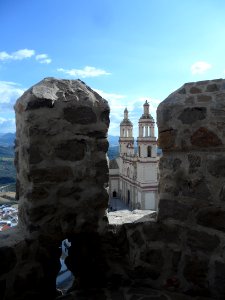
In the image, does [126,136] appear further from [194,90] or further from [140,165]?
[194,90]

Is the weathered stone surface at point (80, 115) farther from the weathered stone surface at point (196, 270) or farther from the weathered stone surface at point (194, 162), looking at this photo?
the weathered stone surface at point (196, 270)

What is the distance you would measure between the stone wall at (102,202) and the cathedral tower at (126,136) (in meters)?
45.3

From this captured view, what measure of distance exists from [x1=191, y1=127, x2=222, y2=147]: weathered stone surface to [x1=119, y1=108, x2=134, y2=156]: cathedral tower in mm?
45517

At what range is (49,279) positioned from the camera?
9.93 ft

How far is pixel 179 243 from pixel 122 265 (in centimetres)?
61

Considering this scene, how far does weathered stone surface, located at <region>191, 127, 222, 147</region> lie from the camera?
2.90m

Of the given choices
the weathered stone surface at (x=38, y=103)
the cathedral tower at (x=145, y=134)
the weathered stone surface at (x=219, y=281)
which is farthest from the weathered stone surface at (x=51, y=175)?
the cathedral tower at (x=145, y=134)

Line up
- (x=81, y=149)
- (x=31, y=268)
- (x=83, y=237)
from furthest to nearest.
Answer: (x=83, y=237) < (x=81, y=149) < (x=31, y=268)

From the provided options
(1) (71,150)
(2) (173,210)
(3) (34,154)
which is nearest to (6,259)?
(3) (34,154)

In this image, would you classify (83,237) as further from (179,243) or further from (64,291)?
(179,243)

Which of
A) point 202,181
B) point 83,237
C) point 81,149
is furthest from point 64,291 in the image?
point 202,181

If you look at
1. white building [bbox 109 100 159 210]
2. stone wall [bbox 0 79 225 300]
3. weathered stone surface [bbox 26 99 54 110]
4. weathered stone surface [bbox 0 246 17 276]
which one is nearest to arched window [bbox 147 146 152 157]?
white building [bbox 109 100 159 210]

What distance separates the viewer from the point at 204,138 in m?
2.95

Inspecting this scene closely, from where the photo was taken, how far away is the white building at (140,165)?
38.9m
